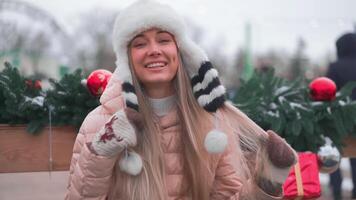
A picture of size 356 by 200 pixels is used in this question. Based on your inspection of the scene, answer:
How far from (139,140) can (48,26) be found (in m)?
32.5

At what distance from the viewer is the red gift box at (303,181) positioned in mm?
3215

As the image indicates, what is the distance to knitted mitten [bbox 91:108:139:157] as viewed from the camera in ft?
6.77

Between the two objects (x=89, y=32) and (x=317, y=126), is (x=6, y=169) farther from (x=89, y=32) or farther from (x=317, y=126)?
(x=89, y=32)

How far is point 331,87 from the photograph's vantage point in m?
3.39

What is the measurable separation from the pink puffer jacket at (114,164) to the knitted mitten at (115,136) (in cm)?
4

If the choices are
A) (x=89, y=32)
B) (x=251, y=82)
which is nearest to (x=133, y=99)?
(x=251, y=82)

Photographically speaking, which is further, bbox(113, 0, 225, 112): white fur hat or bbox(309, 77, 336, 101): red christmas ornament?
bbox(309, 77, 336, 101): red christmas ornament

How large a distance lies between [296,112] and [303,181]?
1.40 ft

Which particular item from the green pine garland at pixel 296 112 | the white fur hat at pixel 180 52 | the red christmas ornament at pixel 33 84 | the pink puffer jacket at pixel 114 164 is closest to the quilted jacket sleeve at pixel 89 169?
the pink puffer jacket at pixel 114 164

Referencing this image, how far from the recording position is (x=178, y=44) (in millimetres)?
2357

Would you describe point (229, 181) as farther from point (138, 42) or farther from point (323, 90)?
point (323, 90)

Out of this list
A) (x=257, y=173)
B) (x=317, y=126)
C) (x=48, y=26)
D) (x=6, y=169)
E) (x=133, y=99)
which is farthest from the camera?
(x=48, y=26)

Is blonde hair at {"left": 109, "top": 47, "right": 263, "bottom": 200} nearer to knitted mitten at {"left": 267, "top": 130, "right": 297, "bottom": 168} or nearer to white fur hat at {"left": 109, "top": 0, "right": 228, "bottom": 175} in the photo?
white fur hat at {"left": 109, "top": 0, "right": 228, "bottom": 175}

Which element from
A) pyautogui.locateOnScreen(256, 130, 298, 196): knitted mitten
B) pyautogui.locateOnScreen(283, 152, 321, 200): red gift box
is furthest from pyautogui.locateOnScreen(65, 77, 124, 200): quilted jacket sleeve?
pyautogui.locateOnScreen(283, 152, 321, 200): red gift box
